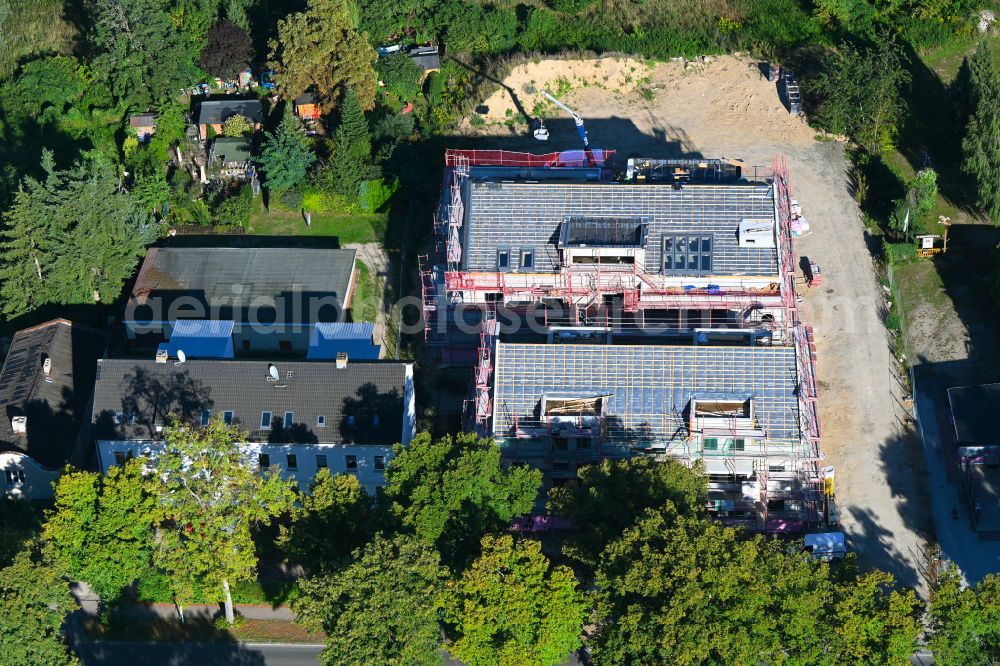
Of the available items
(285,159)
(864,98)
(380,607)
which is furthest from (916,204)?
(380,607)

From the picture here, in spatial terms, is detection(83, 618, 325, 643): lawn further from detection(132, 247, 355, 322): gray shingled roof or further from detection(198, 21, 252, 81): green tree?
detection(198, 21, 252, 81): green tree

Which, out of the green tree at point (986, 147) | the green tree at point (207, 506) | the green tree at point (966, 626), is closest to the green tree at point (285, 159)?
the green tree at point (207, 506)

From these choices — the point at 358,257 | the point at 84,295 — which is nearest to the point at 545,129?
the point at 358,257

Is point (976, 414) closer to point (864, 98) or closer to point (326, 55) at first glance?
point (864, 98)

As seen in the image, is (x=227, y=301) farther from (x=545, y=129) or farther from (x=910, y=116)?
(x=910, y=116)

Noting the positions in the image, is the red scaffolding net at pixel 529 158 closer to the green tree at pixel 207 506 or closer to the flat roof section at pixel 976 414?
the flat roof section at pixel 976 414

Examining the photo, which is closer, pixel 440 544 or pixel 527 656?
pixel 527 656

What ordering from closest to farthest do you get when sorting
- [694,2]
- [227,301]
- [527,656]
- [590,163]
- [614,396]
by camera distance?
[527,656], [614,396], [227,301], [590,163], [694,2]
